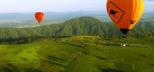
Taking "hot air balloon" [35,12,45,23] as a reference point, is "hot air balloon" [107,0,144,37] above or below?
above

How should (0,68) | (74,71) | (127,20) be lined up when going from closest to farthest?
(127,20)
(74,71)
(0,68)

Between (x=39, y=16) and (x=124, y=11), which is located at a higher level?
(x=124, y=11)

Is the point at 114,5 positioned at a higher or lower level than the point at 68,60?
higher

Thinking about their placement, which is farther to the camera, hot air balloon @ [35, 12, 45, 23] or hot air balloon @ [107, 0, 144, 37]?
hot air balloon @ [35, 12, 45, 23]

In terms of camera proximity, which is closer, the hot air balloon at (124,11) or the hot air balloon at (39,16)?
the hot air balloon at (124,11)

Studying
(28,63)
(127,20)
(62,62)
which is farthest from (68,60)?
(127,20)

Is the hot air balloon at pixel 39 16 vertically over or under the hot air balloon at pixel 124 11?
under

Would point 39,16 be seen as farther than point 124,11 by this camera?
Yes

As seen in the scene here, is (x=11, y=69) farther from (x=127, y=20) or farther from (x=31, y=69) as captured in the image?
(x=127, y=20)
